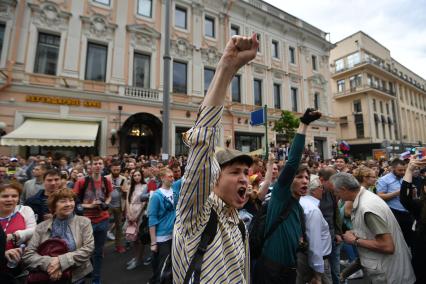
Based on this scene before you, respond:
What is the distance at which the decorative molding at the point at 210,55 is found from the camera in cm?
1622

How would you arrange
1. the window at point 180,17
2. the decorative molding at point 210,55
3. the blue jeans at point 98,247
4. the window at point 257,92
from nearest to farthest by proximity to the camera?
the blue jeans at point 98,247
the window at point 180,17
the decorative molding at point 210,55
the window at point 257,92

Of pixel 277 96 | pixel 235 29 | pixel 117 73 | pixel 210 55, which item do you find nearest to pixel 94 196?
pixel 117 73

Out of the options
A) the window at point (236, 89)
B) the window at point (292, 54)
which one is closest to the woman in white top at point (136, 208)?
the window at point (236, 89)

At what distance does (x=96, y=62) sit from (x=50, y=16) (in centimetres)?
287

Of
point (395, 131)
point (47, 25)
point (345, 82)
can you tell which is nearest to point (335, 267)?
point (47, 25)

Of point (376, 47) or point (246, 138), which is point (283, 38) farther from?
point (376, 47)

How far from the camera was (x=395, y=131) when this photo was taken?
34.1m

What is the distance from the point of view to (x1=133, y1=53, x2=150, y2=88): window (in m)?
13.8

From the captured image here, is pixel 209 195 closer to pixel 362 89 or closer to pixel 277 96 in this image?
pixel 277 96

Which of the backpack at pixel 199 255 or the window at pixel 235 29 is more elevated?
the window at pixel 235 29

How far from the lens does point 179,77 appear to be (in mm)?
15406

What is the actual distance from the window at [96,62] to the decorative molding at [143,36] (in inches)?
69.9

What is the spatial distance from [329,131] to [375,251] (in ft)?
74.4

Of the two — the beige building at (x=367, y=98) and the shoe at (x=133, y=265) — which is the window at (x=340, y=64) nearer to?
the beige building at (x=367, y=98)
